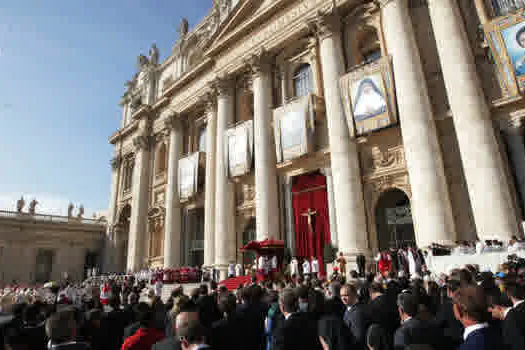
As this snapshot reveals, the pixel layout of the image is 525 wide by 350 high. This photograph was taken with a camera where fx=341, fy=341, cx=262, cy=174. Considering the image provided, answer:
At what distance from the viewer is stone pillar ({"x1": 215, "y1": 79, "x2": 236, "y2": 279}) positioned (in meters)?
18.4

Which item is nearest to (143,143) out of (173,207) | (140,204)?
(140,204)

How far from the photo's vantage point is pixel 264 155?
17391 mm

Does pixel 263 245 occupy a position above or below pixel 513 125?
below

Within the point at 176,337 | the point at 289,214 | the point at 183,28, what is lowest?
the point at 176,337

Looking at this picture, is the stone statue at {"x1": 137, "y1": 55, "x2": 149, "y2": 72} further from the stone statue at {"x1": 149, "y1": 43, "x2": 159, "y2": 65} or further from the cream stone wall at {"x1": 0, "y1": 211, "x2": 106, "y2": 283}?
the cream stone wall at {"x1": 0, "y1": 211, "x2": 106, "y2": 283}

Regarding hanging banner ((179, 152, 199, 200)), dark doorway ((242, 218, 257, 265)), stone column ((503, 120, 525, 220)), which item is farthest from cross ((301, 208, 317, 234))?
hanging banner ((179, 152, 199, 200))

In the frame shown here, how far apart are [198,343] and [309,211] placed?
14.2 m

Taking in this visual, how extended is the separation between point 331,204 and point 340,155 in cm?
240

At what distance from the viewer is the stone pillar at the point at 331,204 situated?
586 inches

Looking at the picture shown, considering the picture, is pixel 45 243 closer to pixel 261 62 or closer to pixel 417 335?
pixel 261 62

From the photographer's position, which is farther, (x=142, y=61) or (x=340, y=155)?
(x=142, y=61)

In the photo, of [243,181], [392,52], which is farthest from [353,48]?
[243,181]

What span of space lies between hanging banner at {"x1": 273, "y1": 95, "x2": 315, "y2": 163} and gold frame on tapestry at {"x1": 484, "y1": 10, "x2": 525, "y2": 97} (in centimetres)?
708

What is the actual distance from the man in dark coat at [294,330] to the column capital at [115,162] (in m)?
34.4
